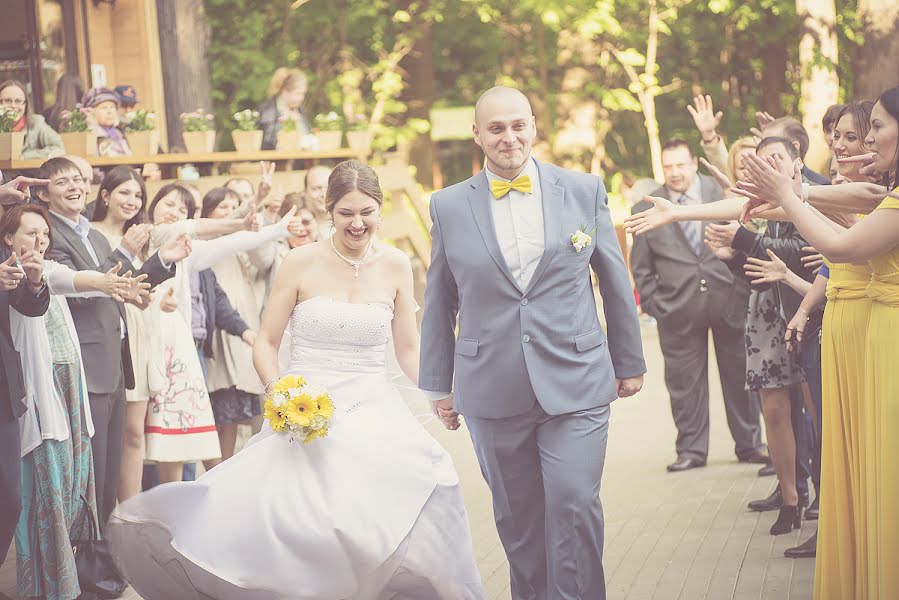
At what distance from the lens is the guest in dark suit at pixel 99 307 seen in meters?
6.32

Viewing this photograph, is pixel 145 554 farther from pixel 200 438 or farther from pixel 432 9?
pixel 432 9

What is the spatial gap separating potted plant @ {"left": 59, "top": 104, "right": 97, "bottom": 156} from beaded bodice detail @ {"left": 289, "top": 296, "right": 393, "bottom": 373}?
4.41 m

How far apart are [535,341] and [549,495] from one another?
1.95ft

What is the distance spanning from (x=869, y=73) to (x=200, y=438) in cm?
991

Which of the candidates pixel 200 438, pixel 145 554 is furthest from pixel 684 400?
pixel 145 554

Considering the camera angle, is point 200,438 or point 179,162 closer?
point 200,438

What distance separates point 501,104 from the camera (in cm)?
489

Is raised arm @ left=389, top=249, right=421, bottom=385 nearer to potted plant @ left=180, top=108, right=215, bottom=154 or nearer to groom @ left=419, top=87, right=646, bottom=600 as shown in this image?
groom @ left=419, top=87, right=646, bottom=600

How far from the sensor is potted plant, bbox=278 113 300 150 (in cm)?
1223

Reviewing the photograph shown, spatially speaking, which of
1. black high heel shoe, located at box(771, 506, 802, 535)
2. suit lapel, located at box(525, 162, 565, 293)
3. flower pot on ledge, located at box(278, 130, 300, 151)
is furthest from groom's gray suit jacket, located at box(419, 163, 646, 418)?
flower pot on ledge, located at box(278, 130, 300, 151)

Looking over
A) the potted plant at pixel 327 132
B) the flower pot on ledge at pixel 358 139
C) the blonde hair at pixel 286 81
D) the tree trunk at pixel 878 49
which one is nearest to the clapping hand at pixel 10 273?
the blonde hair at pixel 286 81

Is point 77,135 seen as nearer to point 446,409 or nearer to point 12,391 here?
point 12,391

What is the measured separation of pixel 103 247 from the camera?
657cm

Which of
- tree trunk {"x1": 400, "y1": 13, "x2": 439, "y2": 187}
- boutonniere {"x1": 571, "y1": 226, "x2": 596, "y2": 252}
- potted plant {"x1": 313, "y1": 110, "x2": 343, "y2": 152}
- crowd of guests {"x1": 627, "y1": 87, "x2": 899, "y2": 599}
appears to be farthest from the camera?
tree trunk {"x1": 400, "y1": 13, "x2": 439, "y2": 187}
